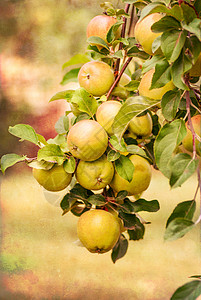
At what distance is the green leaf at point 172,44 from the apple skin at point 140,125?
13 centimetres

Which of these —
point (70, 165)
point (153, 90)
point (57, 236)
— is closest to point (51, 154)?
point (70, 165)

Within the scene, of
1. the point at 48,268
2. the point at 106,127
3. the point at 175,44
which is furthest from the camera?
the point at 48,268

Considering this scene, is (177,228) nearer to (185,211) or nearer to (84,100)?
(185,211)

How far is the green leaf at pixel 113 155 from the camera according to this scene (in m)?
0.44

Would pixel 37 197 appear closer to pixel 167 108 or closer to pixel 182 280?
pixel 182 280

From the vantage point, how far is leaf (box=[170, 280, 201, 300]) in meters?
0.32

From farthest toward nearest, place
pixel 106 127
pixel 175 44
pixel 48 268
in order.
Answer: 1. pixel 48 268
2. pixel 106 127
3. pixel 175 44

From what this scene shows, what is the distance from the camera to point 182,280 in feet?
2.69

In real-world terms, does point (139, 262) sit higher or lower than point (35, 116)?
lower

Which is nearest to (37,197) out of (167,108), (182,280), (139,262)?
(139,262)

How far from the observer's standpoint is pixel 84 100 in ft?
1.53

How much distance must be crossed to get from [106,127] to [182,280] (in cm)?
52

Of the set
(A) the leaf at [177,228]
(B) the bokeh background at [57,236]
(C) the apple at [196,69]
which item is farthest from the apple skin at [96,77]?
(B) the bokeh background at [57,236]

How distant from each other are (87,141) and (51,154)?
0.06 m
